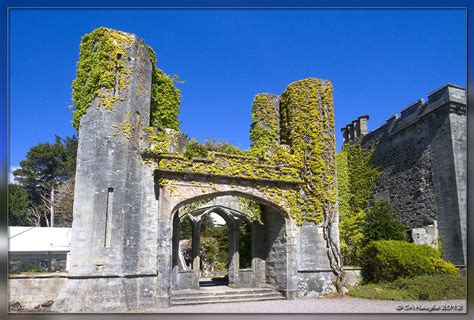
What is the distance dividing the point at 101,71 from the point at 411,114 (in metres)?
12.7

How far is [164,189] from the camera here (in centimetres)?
1283

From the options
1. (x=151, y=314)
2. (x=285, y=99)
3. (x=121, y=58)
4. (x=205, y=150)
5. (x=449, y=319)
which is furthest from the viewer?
(x=285, y=99)

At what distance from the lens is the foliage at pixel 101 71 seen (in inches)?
492

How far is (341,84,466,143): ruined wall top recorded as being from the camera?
16.4 meters

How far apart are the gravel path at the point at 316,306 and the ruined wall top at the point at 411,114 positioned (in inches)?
291

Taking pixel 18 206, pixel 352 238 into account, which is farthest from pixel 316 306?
pixel 18 206

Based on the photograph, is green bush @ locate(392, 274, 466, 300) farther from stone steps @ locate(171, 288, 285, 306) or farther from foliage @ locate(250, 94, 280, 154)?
foliage @ locate(250, 94, 280, 154)

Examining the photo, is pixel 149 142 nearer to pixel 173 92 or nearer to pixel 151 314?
pixel 173 92

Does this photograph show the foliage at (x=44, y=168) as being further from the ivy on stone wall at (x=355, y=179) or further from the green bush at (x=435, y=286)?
the green bush at (x=435, y=286)

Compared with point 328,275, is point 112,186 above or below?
above

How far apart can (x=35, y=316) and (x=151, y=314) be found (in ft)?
8.41

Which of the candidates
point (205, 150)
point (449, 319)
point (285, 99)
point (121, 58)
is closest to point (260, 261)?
point (205, 150)

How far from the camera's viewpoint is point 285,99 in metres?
16.7

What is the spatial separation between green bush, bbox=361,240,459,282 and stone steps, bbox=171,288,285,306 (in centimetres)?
346
